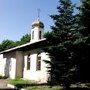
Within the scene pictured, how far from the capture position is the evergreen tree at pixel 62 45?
16.6 meters

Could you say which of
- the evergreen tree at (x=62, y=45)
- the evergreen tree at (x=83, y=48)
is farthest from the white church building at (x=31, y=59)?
the evergreen tree at (x=83, y=48)

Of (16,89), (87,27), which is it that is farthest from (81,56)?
(16,89)

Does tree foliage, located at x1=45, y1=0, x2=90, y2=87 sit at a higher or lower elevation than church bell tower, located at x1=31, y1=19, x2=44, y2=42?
lower

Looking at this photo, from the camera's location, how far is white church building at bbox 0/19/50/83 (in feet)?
83.6

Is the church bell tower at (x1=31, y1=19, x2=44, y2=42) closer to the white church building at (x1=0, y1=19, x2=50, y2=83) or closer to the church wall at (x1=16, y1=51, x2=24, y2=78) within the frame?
the white church building at (x1=0, y1=19, x2=50, y2=83)

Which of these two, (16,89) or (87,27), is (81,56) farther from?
(16,89)

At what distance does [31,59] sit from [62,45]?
12373 mm

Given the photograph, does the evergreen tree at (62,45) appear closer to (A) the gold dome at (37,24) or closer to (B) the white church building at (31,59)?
(B) the white church building at (31,59)

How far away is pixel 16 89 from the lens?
20016 mm

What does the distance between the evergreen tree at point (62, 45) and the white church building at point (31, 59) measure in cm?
533

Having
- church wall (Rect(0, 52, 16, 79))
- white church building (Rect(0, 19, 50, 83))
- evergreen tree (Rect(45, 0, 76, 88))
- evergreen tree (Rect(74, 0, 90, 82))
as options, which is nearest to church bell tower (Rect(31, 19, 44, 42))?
white church building (Rect(0, 19, 50, 83))

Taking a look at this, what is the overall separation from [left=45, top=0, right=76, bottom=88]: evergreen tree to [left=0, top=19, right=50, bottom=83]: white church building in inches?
210

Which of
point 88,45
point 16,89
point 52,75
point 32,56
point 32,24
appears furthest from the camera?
point 32,24

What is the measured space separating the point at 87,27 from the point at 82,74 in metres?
3.10
